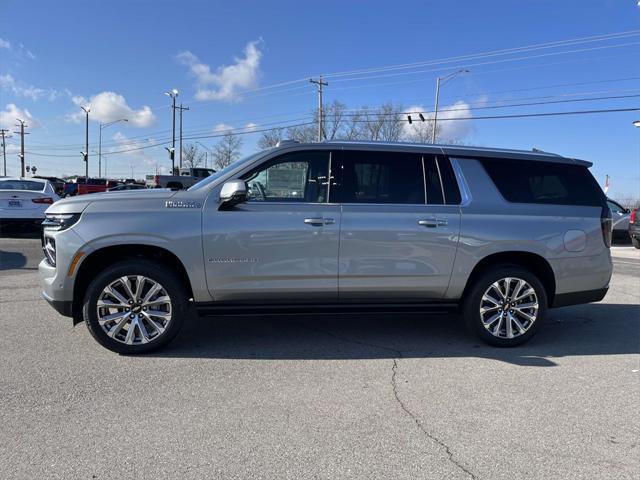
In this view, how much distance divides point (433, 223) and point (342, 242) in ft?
3.01

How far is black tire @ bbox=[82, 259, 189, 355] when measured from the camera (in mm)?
4363

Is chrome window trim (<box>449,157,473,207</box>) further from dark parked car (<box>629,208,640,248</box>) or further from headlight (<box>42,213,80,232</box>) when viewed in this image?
dark parked car (<box>629,208,640,248</box>)

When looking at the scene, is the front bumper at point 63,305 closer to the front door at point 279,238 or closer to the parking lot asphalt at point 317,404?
the parking lot asphalt at point 317,404

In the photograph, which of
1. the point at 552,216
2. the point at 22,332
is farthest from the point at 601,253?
the point at 22,332

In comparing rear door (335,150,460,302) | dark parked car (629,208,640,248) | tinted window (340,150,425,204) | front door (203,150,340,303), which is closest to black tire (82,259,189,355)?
front door (203,150,340,303)

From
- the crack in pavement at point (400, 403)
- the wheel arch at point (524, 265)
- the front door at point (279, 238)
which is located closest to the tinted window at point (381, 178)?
the front door at point (279, 238)

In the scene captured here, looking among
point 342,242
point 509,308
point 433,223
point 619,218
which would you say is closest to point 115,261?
point 342,242

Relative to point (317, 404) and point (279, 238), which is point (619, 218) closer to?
point (279, 238)

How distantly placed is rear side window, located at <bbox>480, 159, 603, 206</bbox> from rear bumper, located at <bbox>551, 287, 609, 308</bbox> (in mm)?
939

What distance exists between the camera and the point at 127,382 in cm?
390

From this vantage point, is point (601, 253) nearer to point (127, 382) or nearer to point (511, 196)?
point (511, 196)

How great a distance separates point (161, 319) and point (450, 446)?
275 cm

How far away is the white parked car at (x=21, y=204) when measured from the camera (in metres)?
12.6

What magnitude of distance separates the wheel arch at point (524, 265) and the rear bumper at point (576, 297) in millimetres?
57
